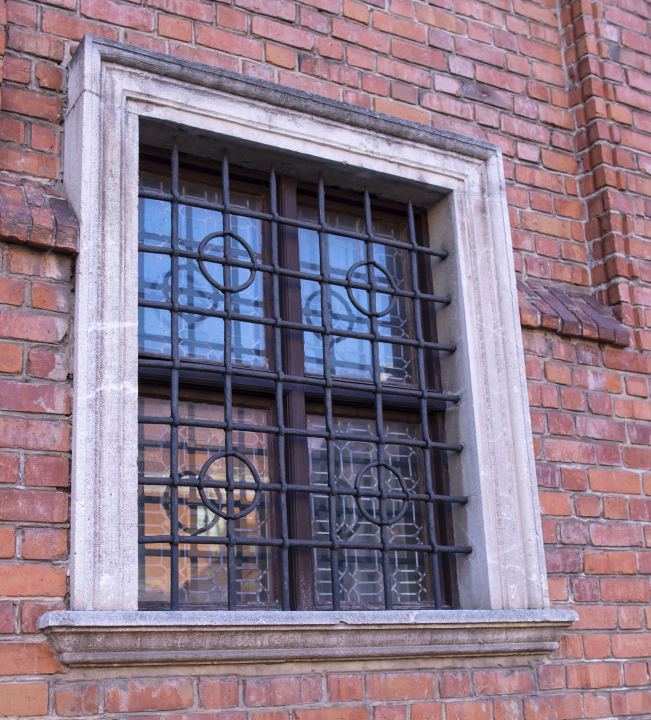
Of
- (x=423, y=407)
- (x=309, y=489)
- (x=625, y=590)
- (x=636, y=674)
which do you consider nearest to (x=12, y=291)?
(x=309, y=489)

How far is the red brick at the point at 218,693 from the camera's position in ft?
8.53

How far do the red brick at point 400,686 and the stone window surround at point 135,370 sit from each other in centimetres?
9

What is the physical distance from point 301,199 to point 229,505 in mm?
1223

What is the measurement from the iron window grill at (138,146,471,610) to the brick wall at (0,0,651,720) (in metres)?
0.30

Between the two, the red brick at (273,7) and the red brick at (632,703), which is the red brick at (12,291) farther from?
the red brick at (632,703)

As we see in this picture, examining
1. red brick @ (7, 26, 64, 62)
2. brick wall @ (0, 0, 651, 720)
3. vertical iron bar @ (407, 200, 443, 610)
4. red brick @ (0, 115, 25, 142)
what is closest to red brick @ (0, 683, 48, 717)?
brick wall @ (0, 0, 651, 720)

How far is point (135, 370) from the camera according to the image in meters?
2.73

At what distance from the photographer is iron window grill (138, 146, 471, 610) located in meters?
2.91

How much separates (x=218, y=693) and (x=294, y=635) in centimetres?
26

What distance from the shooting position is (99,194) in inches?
111

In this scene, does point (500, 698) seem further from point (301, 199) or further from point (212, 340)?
point (301, 199)

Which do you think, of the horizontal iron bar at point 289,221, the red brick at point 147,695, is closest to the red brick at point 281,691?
the red brick at point 147,695

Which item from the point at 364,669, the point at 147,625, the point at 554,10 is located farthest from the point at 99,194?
the point at 554,10

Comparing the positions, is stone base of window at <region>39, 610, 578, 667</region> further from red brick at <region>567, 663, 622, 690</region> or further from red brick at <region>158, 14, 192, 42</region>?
A: red brick at <region>158, 14, 192, 42</region>
